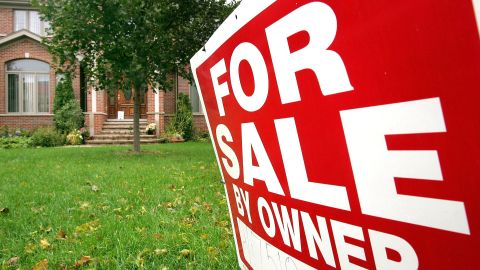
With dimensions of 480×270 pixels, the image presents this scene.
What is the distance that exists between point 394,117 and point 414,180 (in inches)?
4.3

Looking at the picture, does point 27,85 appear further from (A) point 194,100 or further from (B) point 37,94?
(A) point 194,100

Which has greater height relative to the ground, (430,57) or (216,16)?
(216,16)

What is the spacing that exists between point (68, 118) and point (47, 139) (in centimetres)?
200

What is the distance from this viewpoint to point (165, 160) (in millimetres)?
9508

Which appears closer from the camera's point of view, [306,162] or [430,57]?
[430,57]

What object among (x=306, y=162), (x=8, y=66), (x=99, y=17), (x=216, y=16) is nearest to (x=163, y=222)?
(x=306, y=162)

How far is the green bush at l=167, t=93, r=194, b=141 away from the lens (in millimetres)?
18703

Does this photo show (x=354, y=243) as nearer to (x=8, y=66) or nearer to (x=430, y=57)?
(x=430, y=57)

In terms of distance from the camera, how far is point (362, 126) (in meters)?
0.73

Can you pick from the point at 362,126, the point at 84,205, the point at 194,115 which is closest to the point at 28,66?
the point at 194,115

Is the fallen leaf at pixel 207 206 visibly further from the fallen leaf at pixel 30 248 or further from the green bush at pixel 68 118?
the green bush at pixel 68 118

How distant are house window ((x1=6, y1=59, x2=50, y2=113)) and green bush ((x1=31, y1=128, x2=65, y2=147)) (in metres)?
3.82

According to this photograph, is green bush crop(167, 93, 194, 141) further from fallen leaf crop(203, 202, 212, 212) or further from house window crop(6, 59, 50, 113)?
fallen leaf crop(203, 202, 212, 212)

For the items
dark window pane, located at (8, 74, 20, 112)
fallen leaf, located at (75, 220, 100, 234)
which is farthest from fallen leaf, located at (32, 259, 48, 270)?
dark window pane, located at (8, 74, 20, 112)
